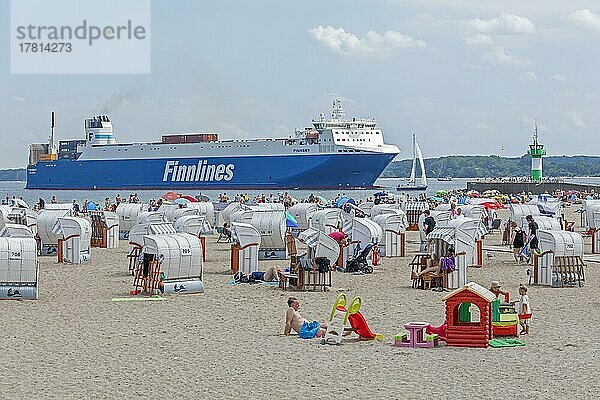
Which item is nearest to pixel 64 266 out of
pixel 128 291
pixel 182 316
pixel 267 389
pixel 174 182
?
pixel 128 291

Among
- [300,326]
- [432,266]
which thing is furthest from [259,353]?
[432,266]

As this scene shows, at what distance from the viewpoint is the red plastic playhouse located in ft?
39.3

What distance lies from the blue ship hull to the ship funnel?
3.09 meters

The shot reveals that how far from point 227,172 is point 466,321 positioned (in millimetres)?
86446

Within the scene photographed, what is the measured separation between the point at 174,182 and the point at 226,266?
7804 centimetres

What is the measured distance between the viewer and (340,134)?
9412cm

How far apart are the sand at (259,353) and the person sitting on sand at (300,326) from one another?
14cm

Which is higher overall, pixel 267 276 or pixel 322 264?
pixel 322 264

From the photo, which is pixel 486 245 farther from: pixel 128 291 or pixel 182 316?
pixel 182 316

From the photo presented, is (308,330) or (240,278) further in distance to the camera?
(240,278)

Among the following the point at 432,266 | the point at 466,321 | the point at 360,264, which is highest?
the point at 432,266

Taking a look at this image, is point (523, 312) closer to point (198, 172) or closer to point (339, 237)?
point (339, 237)

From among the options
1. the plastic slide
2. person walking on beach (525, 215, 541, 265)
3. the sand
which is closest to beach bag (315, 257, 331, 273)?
the sand

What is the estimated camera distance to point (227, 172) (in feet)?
323
